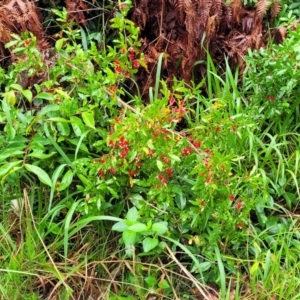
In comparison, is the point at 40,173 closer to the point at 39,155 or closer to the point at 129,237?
the point at 39,155

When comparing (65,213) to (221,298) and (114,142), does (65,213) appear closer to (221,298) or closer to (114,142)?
(114,142)

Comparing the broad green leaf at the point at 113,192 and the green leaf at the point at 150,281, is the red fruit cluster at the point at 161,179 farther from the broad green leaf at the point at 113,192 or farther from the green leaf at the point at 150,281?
the green leaf at the point at 150,281

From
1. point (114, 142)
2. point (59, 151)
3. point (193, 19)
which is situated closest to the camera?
point (114, 142)

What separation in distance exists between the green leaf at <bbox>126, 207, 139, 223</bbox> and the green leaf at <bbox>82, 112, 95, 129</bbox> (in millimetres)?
359

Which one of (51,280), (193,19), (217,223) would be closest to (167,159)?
(217,223)

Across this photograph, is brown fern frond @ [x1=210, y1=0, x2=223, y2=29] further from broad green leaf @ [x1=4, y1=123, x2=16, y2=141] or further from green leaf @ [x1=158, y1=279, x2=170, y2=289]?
green leaf @ [x1=158, y1=279, x2=170, y2=289]

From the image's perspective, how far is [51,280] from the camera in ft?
6.97

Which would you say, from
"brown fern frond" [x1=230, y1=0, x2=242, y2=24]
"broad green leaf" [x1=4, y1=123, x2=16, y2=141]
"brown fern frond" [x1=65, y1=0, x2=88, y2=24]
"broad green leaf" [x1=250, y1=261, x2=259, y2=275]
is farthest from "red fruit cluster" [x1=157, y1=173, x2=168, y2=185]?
"brown fern frond" [x1=230, y1=0, x2=242, y2=24]

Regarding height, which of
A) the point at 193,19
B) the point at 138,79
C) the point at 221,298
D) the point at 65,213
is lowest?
the point at 221,298

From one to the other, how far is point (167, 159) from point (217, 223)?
0.31 m

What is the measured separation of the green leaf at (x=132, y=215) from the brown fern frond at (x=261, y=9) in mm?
1259

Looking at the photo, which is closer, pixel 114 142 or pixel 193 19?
pixel 114 142

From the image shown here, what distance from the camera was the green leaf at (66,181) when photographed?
7.05 feet

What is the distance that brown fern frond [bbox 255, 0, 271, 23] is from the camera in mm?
2755
